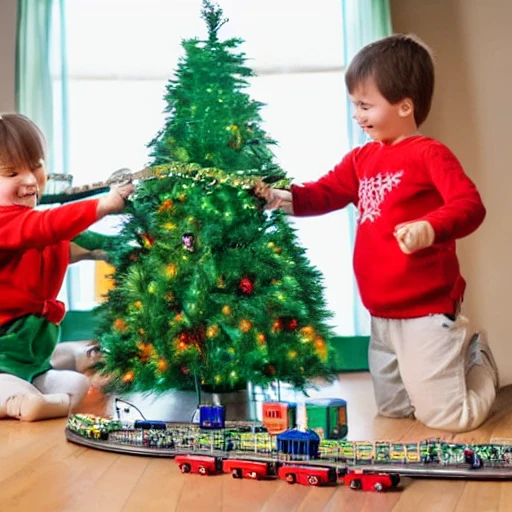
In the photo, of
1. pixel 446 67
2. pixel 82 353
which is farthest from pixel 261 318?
pixel 446 67

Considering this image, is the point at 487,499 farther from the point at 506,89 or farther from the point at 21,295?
the point at 506,89

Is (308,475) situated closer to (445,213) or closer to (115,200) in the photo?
(445,213)

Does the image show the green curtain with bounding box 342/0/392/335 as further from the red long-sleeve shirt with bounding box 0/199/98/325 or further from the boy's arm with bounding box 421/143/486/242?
the red long-sleeve shirt with bounding box 0/199/98/325

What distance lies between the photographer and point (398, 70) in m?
2.36

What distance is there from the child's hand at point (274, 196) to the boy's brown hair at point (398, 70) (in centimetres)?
32

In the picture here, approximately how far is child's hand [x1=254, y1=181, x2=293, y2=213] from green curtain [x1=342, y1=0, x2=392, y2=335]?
81cm

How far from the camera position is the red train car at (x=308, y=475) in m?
1.85

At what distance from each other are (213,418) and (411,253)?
0.64 meters

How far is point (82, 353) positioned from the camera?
123 inches

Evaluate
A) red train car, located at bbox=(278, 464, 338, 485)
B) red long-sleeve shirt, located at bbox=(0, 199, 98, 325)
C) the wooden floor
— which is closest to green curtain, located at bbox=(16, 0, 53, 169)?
red long-sleeve shirt, located at bbox=(0, 199, 98, 325)

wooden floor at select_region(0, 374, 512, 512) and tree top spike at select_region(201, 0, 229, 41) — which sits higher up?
tree top spike at select_region(201, 0, 229, 41)

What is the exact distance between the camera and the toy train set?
1876mm

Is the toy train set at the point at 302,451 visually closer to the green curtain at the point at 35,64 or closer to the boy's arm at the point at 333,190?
the boy's arm at the point at 333,190

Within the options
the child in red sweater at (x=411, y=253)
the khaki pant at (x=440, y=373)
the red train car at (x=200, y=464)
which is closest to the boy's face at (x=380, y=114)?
the child in red sweater at (x=411, y=253)
